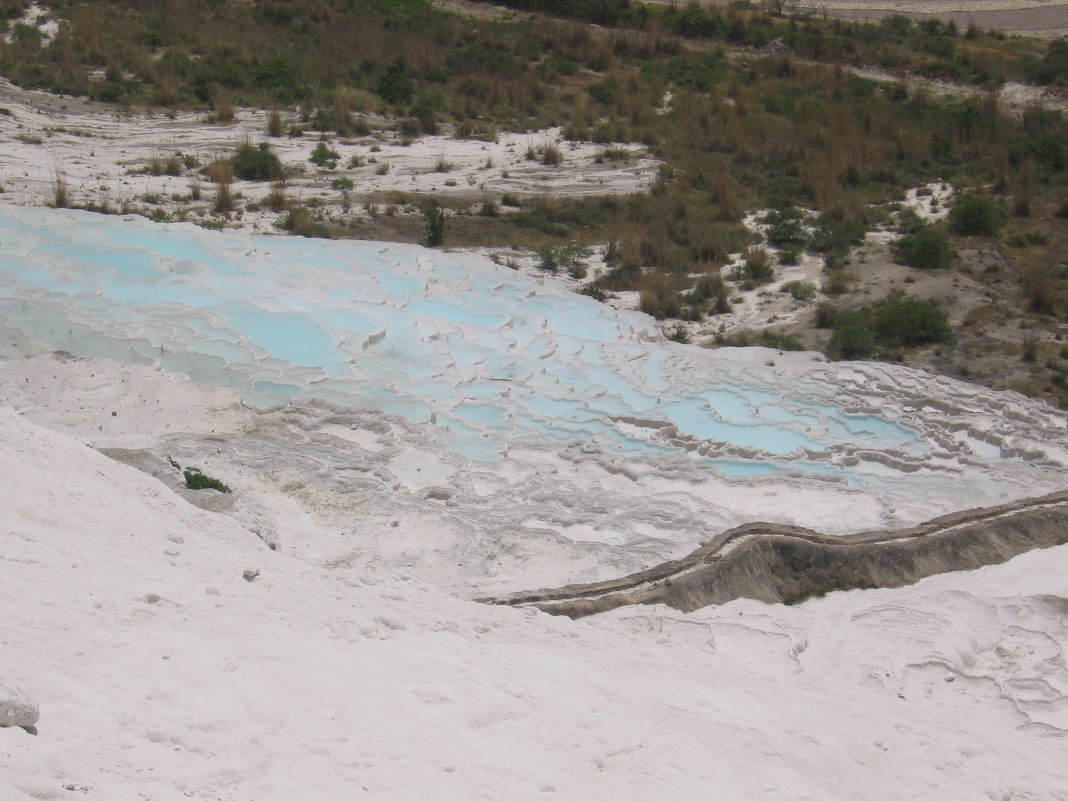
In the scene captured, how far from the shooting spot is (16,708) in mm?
3770

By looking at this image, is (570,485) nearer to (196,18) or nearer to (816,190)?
(816,190)

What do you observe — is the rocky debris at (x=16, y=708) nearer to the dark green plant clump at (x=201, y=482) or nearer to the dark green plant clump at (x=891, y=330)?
the dark green plant clump at (x=201, y=482)

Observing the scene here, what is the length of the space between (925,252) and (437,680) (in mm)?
10303

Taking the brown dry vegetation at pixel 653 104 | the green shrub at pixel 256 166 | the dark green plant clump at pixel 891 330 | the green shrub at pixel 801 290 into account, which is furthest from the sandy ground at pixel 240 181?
the dark green plant clump at pixel 891 330

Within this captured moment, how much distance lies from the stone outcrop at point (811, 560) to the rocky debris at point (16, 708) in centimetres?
333

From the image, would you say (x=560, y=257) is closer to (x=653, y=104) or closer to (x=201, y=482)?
(x=201, y=482)

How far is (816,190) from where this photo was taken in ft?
52.7

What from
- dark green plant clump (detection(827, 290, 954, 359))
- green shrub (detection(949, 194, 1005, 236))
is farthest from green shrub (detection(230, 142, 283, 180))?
green shrub (detection(949, 194, 1005, 236))

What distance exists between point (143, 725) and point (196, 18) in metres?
20.4

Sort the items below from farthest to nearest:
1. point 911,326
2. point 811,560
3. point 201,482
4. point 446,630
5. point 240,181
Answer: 1. point 240,181
2. point 911,326
3. point 811,560
4. point 201,482
5. point 446,630

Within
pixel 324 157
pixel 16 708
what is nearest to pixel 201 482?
pixel 16 708

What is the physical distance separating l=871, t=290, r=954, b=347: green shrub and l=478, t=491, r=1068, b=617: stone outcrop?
130 inches

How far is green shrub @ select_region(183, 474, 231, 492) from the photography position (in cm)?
762

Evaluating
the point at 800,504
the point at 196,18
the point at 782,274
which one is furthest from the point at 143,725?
the point at 196,18
